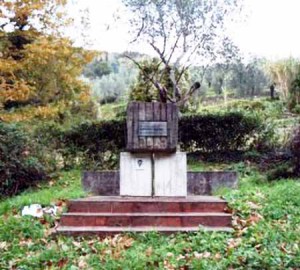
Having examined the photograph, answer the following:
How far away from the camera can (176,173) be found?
6047 mm

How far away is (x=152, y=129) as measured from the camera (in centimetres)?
593

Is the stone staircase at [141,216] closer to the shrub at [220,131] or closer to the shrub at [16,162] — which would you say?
the shrub at [16,162]

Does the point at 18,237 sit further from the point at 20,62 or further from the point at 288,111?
the point at 288,111

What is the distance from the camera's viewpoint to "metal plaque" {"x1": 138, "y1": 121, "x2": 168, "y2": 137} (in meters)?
5.92

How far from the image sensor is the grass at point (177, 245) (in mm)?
3916

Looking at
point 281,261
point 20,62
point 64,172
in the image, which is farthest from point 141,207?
point 20,62

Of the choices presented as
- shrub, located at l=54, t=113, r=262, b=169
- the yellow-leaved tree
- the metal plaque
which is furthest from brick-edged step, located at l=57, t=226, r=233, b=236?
the yellow-leaved tree

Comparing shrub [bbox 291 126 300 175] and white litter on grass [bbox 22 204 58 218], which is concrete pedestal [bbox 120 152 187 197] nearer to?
white litter on grass [bbox 22 204 58 218]

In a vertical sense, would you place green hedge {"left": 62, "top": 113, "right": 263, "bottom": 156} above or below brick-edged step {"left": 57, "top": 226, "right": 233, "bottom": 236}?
above

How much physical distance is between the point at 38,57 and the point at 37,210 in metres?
5.61

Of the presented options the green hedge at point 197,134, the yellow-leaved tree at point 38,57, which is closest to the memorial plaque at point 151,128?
the green hedge at point 197,134

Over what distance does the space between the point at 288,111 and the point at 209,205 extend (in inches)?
375

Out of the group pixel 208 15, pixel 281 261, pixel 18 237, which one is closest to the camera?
pixel 281 261

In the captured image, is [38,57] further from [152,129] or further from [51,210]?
[51,210]
